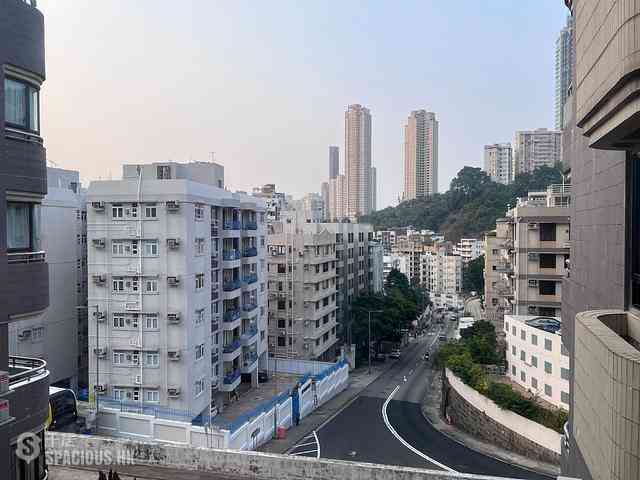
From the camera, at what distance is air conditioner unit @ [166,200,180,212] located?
19.4m

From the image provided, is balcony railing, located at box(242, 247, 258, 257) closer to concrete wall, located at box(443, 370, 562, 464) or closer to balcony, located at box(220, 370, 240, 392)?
balcony, located at box(220, 370, 240, 392)

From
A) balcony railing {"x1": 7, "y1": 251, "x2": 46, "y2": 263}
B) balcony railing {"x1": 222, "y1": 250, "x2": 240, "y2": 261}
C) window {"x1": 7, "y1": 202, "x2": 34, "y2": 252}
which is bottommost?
balcony railing {"x1": 222, "y1": 250, "x2": 240, "y2": 261}

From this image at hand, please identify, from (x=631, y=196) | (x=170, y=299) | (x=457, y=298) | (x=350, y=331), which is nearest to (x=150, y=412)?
(x=170, y=299)

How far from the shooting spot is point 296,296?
33344 millimetres

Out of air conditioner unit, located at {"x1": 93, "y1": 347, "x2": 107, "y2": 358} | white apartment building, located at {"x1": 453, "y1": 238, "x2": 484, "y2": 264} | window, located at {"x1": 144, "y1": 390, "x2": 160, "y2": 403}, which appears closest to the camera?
window, located at {"x1": 144, "y1": 390, "x2": 160, "y2": 403}

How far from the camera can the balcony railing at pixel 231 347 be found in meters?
23.7

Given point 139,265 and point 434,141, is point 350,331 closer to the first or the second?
point 139,265

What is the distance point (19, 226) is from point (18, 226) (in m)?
0.02

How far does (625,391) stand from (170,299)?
1715cm

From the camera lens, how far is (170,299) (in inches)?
774

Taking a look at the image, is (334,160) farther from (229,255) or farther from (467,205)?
(229,255)

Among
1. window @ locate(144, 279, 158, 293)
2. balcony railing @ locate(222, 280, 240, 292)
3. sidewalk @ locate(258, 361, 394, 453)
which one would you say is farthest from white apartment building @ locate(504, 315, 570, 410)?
window @ locate(144, 279, 158, 293)

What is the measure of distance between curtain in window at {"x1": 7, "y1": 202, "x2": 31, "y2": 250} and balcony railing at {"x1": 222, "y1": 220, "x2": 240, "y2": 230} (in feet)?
56.7

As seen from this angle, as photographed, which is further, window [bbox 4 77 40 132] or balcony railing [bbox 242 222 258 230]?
balcony railing [bbox 242 222 258 230]
